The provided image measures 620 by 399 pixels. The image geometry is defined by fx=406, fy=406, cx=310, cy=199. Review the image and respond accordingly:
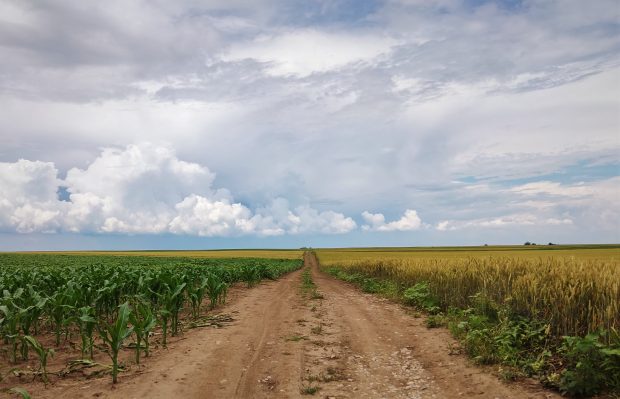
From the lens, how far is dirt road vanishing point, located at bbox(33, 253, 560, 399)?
6.85 meters

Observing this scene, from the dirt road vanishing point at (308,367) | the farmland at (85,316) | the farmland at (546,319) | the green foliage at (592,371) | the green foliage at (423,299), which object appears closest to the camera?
the green foliage at (592,371)

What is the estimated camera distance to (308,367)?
8.19 meters

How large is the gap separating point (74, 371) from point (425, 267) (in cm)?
1464

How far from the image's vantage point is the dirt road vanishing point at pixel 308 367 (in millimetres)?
6852

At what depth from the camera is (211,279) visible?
52.2 feet

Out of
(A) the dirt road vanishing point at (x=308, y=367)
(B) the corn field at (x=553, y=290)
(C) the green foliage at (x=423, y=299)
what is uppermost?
(B) the corn field at (x=553, y=290)

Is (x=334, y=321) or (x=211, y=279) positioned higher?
(x=211, y=279)

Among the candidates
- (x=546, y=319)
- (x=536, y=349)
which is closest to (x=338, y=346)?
(x=536, y=349)

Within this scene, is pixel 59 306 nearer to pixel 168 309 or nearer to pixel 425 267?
pixel 168 309

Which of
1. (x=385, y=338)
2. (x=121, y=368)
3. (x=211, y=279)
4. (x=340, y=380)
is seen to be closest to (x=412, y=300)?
(x=385, y=338)

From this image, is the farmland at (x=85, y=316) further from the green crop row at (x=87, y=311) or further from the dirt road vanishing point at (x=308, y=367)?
the dirt road vanishing point at (x=308, y=367)

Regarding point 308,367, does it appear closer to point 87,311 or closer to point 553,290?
point 87,311

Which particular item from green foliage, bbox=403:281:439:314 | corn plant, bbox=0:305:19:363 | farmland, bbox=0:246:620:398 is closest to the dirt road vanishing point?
farmland, bbox=0:246:620:398

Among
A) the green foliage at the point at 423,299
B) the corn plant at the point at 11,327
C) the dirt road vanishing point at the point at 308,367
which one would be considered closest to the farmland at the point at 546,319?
the dirt road vanishing point at the point at 308,367
